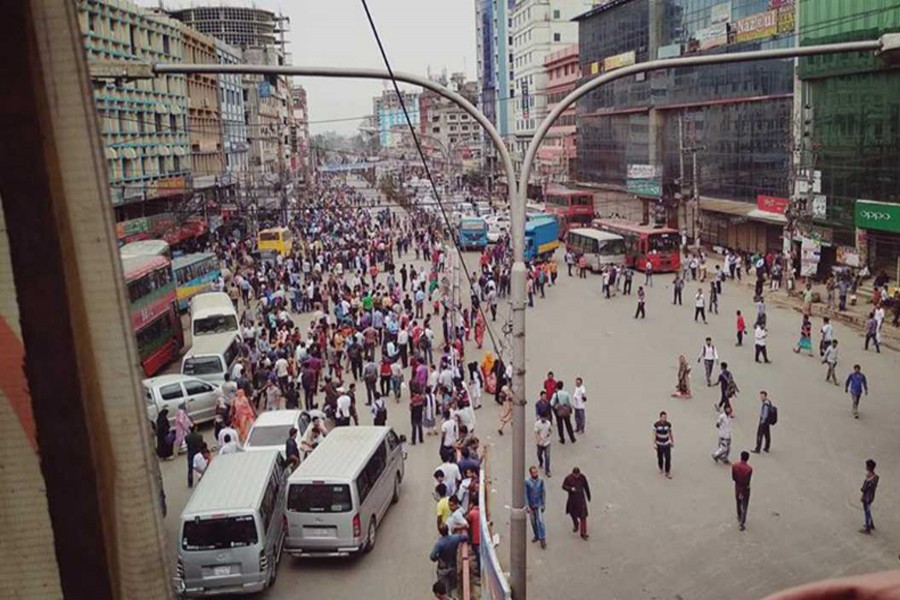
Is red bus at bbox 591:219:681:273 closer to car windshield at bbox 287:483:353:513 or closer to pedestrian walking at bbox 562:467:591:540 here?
pedestrian walking at bbox 562:467:591:540

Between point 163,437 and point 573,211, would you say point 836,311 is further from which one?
point 573,211

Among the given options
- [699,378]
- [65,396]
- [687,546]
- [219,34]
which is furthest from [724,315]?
[219,34]

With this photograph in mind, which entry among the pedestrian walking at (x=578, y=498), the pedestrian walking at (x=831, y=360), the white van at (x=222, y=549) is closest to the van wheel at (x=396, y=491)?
the pedestrian walking at (x=578, y=498)

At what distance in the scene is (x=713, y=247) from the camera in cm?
4581

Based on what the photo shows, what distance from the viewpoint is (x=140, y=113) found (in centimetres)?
4200

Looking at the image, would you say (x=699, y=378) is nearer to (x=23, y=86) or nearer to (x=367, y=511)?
(x=367, y=511)

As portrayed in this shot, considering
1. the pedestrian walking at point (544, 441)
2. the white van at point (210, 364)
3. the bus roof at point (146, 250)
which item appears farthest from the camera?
the bus roof at point (146, 250)

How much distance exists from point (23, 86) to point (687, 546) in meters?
10.5

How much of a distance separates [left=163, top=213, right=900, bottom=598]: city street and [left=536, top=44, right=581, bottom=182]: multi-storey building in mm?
53659

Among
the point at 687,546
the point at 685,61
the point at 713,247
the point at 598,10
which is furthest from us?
the point at 598,10

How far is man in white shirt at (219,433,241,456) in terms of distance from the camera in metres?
13.8

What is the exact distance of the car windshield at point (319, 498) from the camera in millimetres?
11625

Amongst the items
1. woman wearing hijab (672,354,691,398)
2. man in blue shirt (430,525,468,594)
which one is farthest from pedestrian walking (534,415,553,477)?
woman wearing hijab (672,354,691,398)

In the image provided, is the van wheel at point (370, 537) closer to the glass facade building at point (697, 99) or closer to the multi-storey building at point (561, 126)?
the glass facade building at point (697, 99)
